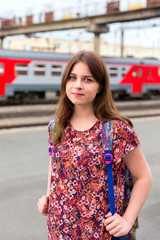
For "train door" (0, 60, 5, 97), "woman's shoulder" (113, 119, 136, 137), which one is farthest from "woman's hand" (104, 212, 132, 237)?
"train door" (0, 60, 5, 97)

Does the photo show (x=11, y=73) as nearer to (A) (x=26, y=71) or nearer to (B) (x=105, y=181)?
(A) (x=26, y=71)

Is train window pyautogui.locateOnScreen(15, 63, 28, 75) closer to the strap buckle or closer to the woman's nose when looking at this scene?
the woman's nose

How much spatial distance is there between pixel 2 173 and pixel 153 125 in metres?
8.01

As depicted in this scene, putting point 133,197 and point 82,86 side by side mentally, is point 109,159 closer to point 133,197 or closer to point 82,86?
point 133,197

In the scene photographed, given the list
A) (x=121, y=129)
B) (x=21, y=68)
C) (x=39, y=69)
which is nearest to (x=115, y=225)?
(x=121, y=129)

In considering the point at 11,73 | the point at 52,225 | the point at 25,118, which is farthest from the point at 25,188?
the point at 11,73

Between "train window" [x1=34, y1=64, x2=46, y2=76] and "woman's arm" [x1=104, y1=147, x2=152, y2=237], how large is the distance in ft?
54.8

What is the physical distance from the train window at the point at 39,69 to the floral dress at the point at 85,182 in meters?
16.6

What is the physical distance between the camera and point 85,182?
1851 mm

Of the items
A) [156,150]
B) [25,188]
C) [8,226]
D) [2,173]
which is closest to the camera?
[8,226]

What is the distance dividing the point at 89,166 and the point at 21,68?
1637cm

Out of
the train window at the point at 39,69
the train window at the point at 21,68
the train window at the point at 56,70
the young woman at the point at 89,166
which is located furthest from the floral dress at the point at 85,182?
the train window at the point at 56,70

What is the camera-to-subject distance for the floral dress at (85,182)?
1.83 metres

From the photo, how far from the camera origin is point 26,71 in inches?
704
